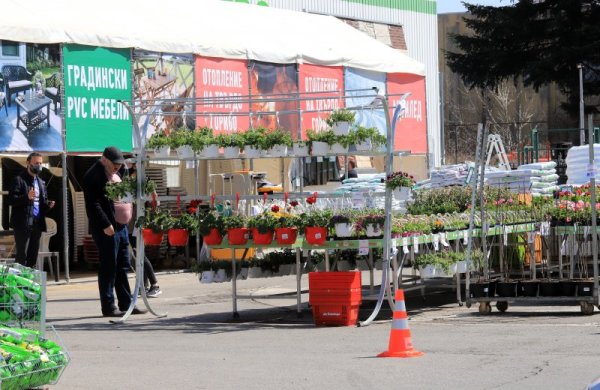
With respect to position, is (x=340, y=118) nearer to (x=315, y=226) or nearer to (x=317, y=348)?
(x=315, y=226)

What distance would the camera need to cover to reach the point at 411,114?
3009 cm

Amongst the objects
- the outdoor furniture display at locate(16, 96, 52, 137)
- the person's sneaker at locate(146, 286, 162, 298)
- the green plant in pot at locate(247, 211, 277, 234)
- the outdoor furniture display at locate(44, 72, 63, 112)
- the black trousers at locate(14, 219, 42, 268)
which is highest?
the outdoor furniture display at locate(44, 72, 63, 112)

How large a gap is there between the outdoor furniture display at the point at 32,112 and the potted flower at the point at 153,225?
6.01 meters

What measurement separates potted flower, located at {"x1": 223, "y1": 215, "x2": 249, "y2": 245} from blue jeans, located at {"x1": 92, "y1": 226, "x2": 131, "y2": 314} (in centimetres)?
165

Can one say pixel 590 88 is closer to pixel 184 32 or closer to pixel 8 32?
pixel 184 32

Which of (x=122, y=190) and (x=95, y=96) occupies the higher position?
(x=95, y=96)

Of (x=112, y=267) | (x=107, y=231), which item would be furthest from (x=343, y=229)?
(x=112, y=267)

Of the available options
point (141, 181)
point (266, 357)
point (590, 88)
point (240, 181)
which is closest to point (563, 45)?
point (590, 88)

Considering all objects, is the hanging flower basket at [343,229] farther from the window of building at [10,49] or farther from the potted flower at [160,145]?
the window of building at [10,49]

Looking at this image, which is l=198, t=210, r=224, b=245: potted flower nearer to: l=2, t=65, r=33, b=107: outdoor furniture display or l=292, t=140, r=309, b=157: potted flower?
l=292, t=140, r=309, b=157: potted flower

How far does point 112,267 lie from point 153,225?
82 cm

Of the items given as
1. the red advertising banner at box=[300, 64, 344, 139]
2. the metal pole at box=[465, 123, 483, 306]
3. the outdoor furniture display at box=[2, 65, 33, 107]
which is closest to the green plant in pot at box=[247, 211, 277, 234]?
the metal pole at box=[465, 123, 483, 306]

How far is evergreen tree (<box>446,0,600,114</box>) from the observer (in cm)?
4931

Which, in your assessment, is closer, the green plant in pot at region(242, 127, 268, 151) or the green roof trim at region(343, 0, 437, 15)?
the green plant in pot at region(242, 127, 268, 151)
